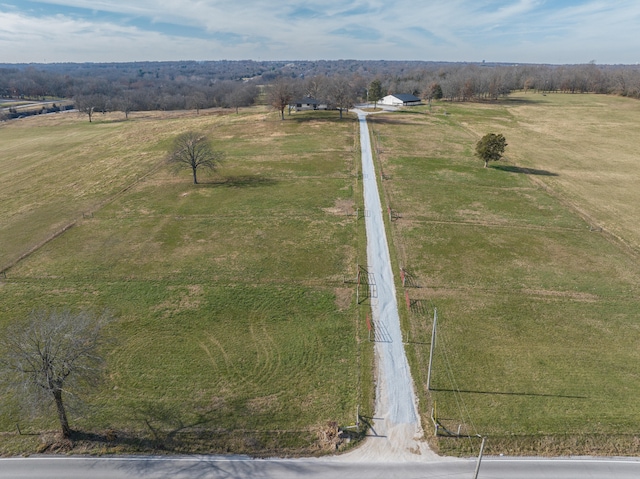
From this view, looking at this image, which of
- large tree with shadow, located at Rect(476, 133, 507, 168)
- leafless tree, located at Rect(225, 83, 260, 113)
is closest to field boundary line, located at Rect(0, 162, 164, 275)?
large tree with shadow, located at Rect(476, 133, 507, 168)

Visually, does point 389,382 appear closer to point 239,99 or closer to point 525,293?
point 525,293

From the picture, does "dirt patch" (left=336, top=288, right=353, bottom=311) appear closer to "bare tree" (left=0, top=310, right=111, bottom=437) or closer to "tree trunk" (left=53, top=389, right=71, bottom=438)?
"bare tree" (left=0, top=310, right=111, bottom=437)

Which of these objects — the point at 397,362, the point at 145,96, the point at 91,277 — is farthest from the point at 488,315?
the point at 145,96

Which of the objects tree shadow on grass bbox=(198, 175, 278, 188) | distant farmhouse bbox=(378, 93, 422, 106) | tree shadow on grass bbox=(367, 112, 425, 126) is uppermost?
distant farmhouse bbox=(378, 93, 422, 106)

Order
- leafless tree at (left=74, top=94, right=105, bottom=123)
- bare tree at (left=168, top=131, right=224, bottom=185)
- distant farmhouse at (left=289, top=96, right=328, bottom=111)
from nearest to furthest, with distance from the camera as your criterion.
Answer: bare tree at (left=168, top=131, right=224, bottom=185), distant farmhouse at (left=289, top=96, right=328, bottom=111), leafless tree at (left=74, top=94, right=105, bottom=123)

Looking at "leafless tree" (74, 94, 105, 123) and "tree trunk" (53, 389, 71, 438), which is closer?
"tree trunk" (53, 389, 71, 438)

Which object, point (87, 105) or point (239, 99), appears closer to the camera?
point (87, 105)

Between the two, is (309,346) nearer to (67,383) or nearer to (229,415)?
(229,415)

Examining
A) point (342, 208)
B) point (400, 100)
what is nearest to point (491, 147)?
point (342, 208)
